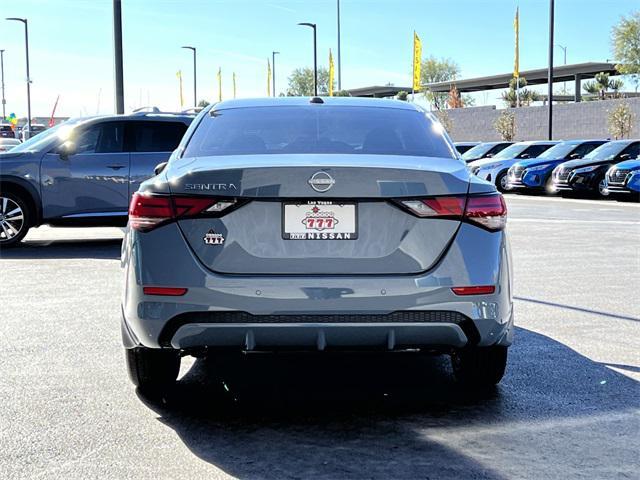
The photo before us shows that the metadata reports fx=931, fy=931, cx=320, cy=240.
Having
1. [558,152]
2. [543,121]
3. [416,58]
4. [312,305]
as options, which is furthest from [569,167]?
[543,121]

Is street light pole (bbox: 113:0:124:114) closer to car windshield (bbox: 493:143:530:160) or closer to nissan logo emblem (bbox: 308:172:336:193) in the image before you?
car windshield (bbox: 493:143:530:160)

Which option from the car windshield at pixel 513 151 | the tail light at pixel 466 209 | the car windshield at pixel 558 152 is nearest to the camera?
the tail light at pixel 466 209

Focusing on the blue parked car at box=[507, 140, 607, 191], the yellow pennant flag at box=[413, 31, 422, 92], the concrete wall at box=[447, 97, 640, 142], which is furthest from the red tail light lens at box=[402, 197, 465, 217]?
the concrete wall at box=[447, 97, 640, 142]

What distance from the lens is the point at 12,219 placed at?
40.7ft

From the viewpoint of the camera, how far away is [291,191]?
4168mm

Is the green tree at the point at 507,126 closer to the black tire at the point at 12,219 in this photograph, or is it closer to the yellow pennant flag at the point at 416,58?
the yellow pennant flag at the point at 416,58

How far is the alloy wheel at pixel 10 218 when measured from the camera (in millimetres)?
12328

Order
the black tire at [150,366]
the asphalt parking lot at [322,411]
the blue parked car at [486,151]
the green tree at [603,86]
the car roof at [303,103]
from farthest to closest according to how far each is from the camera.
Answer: the green tree at [603,86] → the blue parked car at [486,151] → the car roof at [303,103] → the black tire at [150,366] → the asphalt parking lot at [322,411]

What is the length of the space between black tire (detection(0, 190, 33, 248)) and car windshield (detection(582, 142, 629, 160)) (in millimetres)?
17080

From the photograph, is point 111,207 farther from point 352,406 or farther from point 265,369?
point 352,406

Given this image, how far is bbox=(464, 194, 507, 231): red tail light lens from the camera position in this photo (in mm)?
4305

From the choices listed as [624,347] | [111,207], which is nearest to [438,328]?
[624,347]

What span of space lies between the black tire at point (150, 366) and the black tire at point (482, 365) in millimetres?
1488

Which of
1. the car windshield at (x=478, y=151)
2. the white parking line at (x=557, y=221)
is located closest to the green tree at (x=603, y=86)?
the car windshield at (x=478, y=151)
